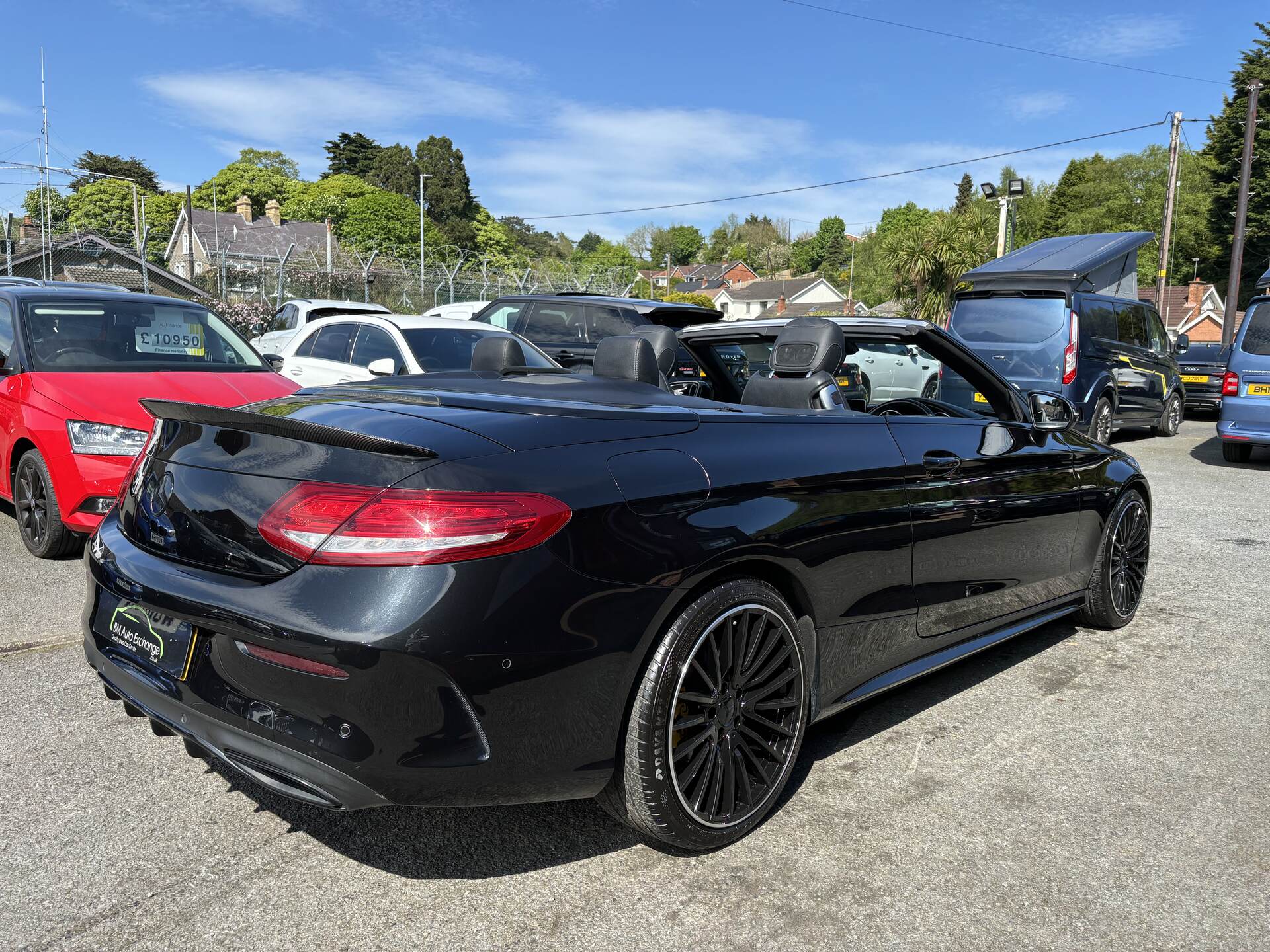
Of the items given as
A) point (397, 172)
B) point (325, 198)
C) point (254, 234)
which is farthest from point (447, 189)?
point (254, 234)

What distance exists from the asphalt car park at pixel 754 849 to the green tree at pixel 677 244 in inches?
6641

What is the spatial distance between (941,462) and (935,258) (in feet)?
122

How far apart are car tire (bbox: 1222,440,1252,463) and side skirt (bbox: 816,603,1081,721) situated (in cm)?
920

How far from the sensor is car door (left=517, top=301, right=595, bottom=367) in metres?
11.3

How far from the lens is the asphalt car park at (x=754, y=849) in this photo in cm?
232

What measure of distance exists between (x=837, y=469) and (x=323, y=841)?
178 cm

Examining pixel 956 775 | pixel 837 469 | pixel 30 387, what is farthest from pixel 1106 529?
pixel 30 387

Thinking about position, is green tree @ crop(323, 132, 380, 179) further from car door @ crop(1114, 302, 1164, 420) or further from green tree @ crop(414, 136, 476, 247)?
car door @ crop(1114, 302, 1164, 420)

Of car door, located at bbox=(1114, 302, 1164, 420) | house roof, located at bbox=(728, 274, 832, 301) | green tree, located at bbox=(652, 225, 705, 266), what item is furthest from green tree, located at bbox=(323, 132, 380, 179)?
car door, located at bbox=(1114, 302, 1164, 420)

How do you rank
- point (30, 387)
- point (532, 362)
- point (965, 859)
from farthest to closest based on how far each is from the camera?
point (532, 362)
point (30, 387)
point (965, 859)

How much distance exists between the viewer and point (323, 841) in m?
2.70

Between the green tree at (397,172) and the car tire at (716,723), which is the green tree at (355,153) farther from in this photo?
the car tire at (716,723)

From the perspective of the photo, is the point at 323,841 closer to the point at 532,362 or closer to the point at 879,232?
the point at 532,362

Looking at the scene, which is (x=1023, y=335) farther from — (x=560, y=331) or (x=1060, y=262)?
(x=560, y=331)
